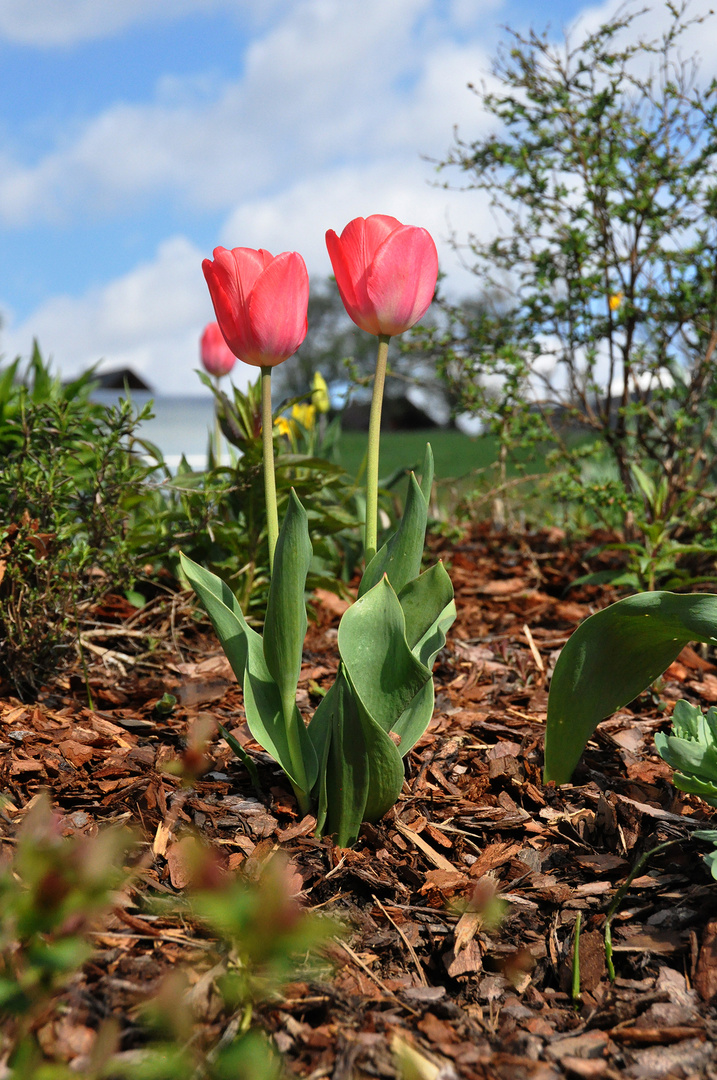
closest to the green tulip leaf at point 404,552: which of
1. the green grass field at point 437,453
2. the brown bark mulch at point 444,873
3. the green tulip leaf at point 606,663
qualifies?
the green tulip leaf at point 606,663

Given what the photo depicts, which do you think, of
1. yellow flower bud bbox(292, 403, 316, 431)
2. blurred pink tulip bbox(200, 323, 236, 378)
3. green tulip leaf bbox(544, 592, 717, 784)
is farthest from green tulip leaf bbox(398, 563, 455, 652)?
yellow flower bud bbox(292, 403, 316, 431)

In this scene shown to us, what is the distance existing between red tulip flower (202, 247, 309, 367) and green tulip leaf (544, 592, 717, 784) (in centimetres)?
79

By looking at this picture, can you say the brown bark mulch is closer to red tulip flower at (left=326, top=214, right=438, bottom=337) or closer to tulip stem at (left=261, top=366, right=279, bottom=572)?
tulip stem at (left=261, top=366, right=279, bottom=572)

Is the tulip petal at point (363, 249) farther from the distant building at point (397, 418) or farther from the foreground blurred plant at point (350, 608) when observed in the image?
the distant building at point (397, 418)

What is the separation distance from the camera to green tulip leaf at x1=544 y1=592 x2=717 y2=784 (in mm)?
1597

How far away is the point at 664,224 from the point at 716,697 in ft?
7.37

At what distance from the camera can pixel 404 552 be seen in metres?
1.62

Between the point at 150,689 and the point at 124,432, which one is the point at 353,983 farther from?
the point at 124,432

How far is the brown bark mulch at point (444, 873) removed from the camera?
3.93 feet

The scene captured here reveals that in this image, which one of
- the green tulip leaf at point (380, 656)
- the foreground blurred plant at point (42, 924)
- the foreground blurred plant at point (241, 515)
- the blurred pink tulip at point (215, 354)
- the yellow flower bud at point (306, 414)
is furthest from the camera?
the yellow flower bud at point (306, 414)

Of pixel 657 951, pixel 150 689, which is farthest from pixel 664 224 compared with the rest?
pixel 657 951

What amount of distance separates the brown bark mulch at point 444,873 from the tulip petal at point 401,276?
1008 millimetres

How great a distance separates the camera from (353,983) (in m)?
1.31

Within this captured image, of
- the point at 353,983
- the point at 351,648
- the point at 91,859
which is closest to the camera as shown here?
the point at 91,859
